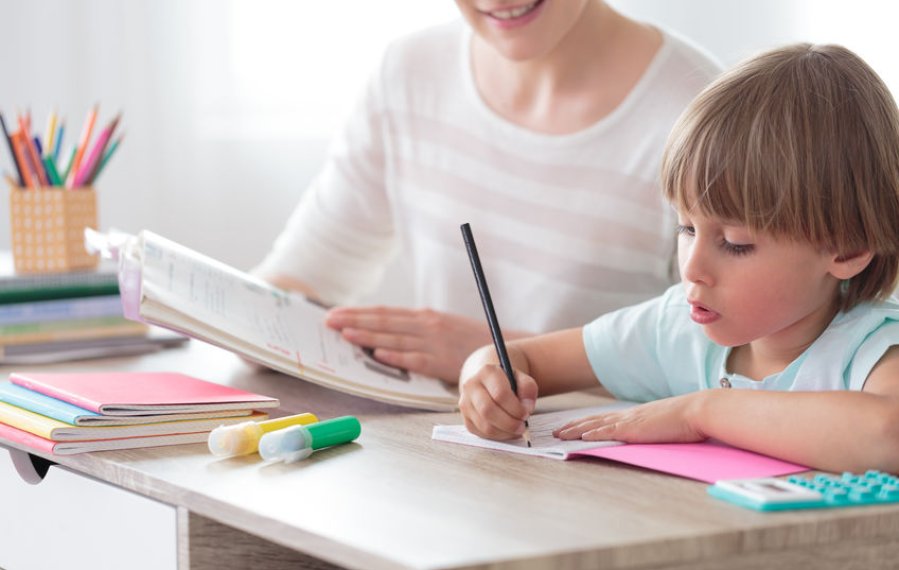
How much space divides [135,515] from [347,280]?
85 centimetres

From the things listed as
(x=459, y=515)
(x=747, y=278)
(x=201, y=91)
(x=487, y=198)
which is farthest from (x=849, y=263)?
(x=201, y=91)

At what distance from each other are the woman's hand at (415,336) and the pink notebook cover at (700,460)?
37 cm

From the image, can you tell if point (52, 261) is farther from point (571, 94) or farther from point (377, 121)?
point (571, 94)

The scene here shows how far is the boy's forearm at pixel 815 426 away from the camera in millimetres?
846

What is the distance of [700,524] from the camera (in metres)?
0.73

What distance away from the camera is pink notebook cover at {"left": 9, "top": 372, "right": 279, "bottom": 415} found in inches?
39.4

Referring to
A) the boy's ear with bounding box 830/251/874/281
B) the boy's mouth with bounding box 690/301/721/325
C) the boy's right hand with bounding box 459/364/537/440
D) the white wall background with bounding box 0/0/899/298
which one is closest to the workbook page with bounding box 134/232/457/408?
the boy's right hand with bounding box 459/364/537/440

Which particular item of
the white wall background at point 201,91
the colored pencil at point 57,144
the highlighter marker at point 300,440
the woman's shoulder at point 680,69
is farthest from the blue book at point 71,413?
the white wall background at point 201,91

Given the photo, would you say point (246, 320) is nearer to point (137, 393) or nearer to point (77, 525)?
point (137, 393)

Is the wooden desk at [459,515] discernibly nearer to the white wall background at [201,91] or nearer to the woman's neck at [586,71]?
the woman's neck at [586,71]

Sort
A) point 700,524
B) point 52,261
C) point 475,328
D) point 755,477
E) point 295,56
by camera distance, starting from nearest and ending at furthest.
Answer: point 700,524
point 755,477
point 475,328
point 52,261
point 295,56

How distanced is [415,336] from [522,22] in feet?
1.25

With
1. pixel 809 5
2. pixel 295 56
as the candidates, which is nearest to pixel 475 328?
pixel 809 5

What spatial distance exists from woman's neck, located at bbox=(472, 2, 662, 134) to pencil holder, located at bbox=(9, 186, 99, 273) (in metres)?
0.57
